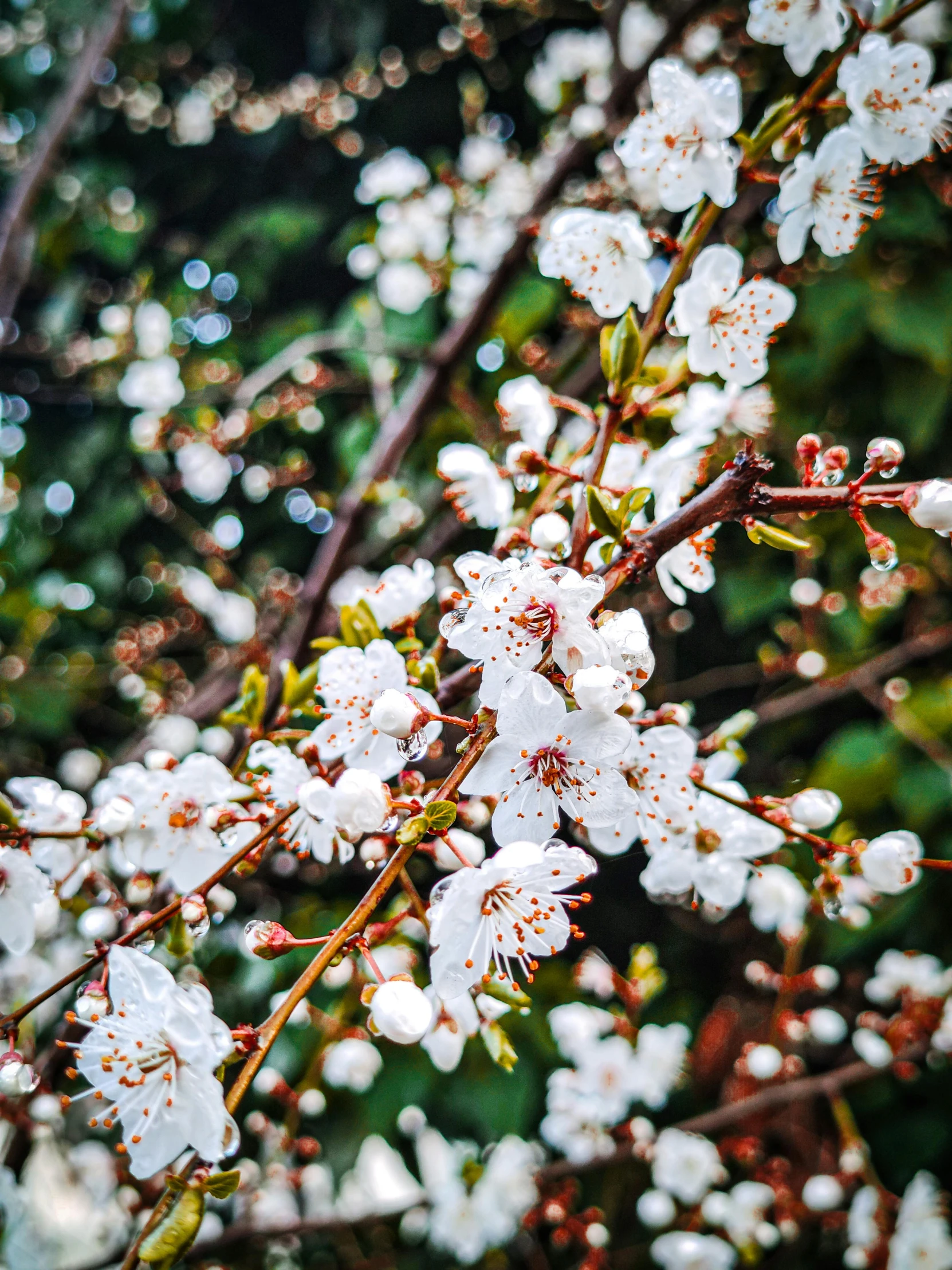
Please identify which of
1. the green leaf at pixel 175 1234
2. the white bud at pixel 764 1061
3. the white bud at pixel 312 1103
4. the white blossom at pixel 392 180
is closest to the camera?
the green leaf at pixel 175 1234

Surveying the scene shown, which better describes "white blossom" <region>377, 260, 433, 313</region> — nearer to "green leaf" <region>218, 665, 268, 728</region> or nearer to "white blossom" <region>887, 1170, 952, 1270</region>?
"green leaf" <region>218, 665, 268, 728</region>

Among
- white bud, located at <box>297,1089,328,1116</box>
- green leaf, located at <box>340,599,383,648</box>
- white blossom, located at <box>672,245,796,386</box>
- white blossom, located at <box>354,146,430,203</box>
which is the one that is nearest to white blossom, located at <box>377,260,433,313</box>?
white blossom, located at <box>354,146,430,203</box>

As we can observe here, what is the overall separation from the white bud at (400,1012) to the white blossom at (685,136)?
633 millimetres

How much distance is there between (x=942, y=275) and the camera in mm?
1346

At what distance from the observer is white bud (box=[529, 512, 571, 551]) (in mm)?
619

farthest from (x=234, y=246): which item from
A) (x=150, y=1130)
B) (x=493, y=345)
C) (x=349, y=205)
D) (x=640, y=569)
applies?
(x=150, y=1130)

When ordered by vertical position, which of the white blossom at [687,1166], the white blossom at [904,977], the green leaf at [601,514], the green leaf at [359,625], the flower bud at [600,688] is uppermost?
the green leaf at [601,514]

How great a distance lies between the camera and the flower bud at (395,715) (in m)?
0.49

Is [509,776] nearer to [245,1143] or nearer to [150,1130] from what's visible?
[150,1130]

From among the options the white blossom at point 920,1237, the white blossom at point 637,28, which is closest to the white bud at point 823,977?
the white blossom at point 920,1237

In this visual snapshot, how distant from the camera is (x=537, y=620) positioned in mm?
516

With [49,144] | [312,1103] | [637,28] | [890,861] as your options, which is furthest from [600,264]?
[49,144]

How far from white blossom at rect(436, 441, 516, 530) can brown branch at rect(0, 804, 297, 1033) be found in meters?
0.32

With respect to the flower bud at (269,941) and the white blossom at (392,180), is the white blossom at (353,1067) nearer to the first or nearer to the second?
the flower bud at (269,941)
